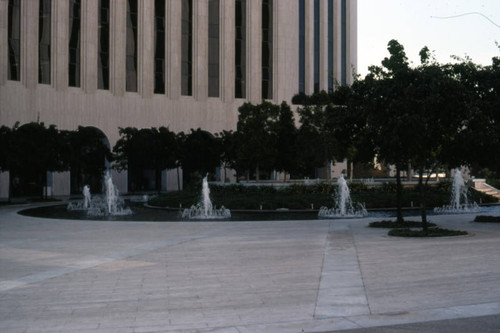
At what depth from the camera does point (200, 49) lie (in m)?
49.7

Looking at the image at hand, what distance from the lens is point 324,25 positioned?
57.0 metres

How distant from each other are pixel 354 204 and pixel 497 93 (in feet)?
36.4

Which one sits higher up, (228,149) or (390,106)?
(228,149)

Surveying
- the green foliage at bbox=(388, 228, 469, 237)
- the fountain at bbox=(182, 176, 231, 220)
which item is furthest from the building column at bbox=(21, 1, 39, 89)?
the green foliage at bbox=(388, 228, 469, 237)

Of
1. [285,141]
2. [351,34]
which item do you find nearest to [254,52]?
[285,141]

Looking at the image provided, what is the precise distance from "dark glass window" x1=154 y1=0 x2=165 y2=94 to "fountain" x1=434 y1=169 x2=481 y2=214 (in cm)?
2747

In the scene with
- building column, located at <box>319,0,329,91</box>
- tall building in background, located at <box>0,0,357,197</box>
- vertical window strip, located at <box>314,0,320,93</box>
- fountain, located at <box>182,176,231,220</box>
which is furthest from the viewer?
vertical window strip, located at <box>314,0,320,93</box>

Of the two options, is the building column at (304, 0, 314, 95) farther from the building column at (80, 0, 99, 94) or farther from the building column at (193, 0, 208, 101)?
the building column at (80, 0, 99, 94)

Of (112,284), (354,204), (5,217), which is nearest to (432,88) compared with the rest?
(112,284)

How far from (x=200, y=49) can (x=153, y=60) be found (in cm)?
444

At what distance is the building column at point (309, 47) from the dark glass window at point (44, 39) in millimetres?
24491

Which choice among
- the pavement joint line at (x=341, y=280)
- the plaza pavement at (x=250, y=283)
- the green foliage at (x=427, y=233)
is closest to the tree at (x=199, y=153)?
the plaza pavement at (x=250, y=283)

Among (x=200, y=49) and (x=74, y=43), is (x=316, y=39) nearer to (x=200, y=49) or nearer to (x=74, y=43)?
(x=200, y=49)

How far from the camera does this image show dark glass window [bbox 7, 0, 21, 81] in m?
42.4
